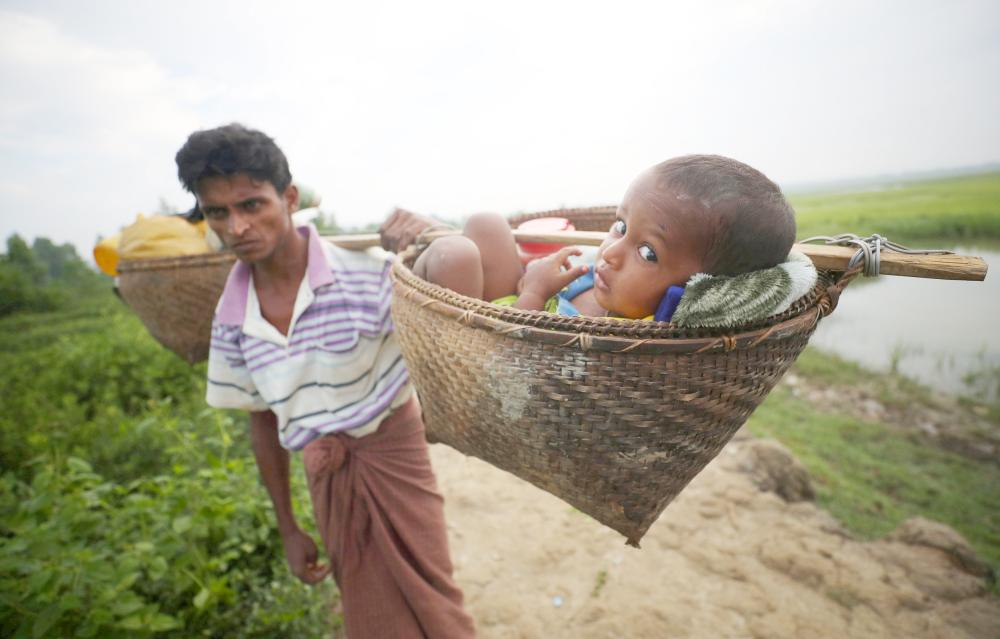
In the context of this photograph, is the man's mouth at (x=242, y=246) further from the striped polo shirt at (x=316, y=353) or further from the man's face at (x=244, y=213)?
the striped polo shirt at (x=316, y=353)

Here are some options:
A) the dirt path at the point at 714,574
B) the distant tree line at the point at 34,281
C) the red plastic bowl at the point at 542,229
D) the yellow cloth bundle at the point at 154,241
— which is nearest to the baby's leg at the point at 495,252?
the red plastic bowl at the point at 542,229

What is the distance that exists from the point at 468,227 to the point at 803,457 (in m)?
5.72

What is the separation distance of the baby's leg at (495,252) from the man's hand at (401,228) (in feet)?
1.07

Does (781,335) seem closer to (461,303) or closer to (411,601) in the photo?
(461,303)

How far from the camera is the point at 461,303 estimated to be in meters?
1.08

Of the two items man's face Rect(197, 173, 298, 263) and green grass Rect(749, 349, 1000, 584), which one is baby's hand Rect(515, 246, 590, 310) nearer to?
man's face Rect(197, 173, 298, 263)

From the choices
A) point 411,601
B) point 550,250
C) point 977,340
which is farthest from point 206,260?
point 977,340

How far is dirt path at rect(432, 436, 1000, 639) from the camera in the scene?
3018 mm

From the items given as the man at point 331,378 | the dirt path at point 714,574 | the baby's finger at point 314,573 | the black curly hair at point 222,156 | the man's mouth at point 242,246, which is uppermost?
the black curly hair at point 222,156

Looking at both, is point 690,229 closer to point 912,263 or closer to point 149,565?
point 912,263

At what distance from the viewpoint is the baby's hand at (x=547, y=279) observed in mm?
1438

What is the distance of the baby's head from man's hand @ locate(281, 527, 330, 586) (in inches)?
74.4

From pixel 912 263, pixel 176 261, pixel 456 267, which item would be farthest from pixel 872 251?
pixel 176 261

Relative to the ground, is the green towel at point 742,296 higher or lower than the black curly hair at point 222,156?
lower
